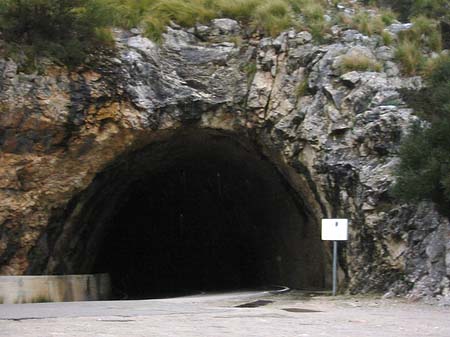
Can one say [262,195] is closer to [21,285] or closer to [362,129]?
[362,129]

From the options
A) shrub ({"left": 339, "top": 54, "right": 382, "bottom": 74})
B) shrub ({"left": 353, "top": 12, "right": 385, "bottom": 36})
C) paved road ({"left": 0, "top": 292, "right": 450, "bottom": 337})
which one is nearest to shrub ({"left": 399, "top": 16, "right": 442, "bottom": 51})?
shrub ({"left": 353, "top": 12, "right": 385, "bottom": 36})

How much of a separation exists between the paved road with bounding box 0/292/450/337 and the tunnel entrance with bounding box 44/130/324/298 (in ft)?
27.3

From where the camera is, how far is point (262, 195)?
27.8 metres

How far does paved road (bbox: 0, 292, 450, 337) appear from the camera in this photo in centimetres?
1031

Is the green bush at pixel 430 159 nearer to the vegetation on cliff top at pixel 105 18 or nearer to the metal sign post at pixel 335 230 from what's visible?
the metal sign post at pixel 335 230

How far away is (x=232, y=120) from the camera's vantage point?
22.7 m

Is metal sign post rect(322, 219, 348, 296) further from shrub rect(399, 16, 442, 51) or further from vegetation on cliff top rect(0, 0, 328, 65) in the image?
shrub rect(399, 16, 442, 51)

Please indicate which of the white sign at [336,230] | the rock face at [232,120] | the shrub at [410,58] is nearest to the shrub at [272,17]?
the rock face at [232,120]

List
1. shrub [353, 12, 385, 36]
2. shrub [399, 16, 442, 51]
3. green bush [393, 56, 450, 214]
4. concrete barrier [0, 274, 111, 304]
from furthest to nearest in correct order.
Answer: shrub [399, 16, 442, 51]
shrub [353, 12, 385, 36]
concrete barrier [0, 274, 111, 304]
green bush [393, 56, 450, 214]

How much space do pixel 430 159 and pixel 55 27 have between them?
11613 millimetres

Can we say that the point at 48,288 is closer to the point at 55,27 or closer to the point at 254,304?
the point at 254,304

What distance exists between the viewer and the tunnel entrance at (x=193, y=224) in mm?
24078

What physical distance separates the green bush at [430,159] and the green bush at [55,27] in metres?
9.72

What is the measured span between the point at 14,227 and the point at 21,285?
2.65 meters
